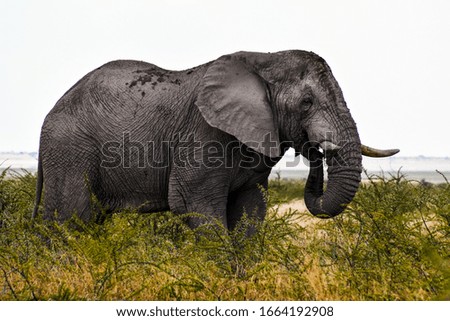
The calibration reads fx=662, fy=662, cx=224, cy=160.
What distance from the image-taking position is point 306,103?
240 inches

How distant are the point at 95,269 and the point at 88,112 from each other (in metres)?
2.09

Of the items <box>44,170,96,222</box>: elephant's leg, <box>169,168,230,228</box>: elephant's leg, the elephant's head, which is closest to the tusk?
the elephant's head

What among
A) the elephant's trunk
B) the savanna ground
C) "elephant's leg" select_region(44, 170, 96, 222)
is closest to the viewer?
the savanna ground

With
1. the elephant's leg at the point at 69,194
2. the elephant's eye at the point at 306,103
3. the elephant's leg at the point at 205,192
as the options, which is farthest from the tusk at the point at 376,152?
the elephant's leg at the point at 69,194

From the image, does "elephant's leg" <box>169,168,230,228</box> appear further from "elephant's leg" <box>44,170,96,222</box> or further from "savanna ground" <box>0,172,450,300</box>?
"elephant's leg" <box>44,170,96,222</box>

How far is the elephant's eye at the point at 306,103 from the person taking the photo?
606cm

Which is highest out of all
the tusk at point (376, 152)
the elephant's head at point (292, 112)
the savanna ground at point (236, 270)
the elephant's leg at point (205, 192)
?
the elephant's head at point (292, 112)

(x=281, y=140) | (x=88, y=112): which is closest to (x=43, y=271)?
(x=88, y=112)

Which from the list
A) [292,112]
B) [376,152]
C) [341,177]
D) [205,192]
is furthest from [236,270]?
[376,152]

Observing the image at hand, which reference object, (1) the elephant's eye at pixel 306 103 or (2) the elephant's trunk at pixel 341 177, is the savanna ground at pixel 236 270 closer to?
(2) the elephant's trunk at pixel 341 177

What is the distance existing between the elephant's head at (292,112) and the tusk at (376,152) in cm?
1

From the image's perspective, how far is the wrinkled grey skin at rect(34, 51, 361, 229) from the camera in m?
6.05

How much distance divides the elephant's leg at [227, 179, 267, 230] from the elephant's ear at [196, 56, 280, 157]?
30.7 inches

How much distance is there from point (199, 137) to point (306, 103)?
105cm
